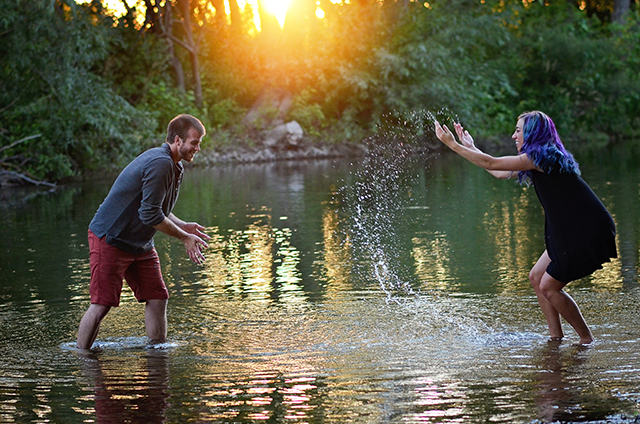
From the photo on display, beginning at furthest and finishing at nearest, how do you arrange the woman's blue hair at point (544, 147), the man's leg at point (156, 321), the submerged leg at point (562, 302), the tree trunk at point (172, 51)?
the tree trunk at point (172, 51), the man's leg at point (156, 321), the submerged leg at point (562, 302), the woman's blue hair at point (544, 147)

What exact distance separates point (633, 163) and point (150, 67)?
62.7 ft

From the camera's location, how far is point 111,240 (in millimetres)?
6410

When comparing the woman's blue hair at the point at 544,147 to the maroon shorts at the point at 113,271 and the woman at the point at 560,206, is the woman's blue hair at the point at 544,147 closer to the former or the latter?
the woman at the point at 560,206

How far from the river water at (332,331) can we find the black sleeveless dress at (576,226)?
2.00 ft

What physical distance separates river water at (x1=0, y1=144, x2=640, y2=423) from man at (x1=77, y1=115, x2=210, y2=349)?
503 millimetres

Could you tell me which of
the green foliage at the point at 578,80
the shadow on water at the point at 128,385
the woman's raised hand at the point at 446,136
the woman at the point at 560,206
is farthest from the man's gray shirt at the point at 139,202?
the green foliage at the point at 578,80

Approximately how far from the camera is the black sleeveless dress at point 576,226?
584 cm

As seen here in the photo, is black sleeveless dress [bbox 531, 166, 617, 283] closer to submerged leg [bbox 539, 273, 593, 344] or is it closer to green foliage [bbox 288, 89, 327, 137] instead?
submerged leg [bbox 539, 273, 593, 344]

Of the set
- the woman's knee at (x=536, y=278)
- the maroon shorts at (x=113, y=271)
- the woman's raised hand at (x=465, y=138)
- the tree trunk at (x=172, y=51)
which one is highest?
the tree trunk at (x=172, y=51)

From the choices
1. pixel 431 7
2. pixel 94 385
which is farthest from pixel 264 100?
pixel 94 385

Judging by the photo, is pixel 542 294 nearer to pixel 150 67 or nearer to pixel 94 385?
pixel 94 385

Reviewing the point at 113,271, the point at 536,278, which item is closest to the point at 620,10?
the point at 536,278

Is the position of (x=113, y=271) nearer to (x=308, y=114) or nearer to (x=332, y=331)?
(x=332, y=331)

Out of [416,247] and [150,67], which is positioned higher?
[150,67]
